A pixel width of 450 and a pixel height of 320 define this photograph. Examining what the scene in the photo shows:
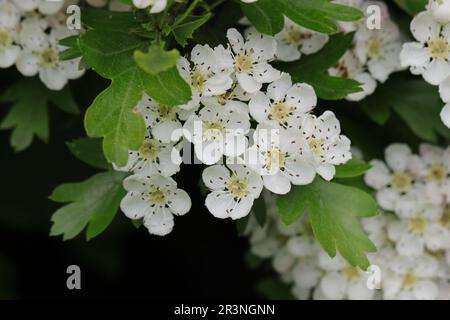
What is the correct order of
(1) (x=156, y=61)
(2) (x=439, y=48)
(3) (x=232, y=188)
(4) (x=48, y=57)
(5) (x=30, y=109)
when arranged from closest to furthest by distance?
(1) (x=156, y=61)
(3) (x=232, y=188)
(2) (x=439, y=48)
(4) (x=48, y=57)
(5) (x=30, y=109)

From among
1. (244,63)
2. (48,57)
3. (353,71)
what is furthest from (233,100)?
(48,57)

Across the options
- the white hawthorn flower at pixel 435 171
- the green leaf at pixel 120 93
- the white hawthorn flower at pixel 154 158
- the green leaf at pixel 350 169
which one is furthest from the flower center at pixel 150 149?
the white hawthorn flower at pixel 435 171

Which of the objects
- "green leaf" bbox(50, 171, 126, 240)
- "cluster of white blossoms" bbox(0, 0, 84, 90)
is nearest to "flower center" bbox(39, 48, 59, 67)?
"cluster of white blossoms" bbox(0, 0, 84, 90)

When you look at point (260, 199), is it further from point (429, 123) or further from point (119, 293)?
point (119, 293)

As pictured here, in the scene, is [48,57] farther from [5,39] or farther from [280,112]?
[280,112]

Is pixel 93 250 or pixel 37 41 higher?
pixel 37 41

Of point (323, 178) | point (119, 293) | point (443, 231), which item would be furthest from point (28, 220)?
point (443, 231)

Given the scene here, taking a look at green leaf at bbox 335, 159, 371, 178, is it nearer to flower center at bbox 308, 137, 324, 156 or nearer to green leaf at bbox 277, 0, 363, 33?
flower center at bbox 308, 137, 324, 156

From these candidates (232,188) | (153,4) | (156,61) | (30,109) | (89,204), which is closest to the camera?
(156,61)

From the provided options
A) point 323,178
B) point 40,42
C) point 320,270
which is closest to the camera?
point 323,178
